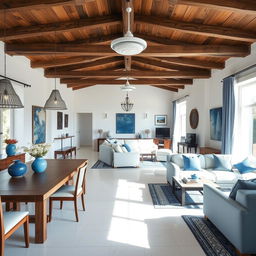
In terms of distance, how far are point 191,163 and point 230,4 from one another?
2973 mm

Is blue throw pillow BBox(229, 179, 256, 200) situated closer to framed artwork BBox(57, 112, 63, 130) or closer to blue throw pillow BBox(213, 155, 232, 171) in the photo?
blue throw pillow BBox(213, 155, 232, 171)

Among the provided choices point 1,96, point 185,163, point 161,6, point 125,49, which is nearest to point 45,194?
point 1,96

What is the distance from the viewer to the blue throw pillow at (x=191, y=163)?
14.1 ft

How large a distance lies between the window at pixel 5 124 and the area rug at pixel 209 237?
4.08m

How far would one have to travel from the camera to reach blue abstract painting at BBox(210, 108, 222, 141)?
5661mm

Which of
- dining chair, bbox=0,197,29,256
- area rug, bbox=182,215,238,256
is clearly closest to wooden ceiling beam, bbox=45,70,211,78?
area rug, bbox=182,215,238,256

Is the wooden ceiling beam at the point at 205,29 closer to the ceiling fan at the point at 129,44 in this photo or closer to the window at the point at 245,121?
the window at the point at 245,121

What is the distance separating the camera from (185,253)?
2.19 m

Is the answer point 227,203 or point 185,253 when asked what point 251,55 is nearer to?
point 227,203

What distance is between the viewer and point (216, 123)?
5.84 m

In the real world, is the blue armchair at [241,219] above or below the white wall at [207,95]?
below

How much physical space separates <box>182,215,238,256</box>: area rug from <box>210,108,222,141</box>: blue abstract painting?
3348 mm

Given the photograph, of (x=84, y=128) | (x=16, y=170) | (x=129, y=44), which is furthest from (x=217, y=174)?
(x=84, y=128)

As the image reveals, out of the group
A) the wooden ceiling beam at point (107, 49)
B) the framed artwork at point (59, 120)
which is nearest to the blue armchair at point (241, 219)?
the wooden ceiling beam at point (107, 49)
